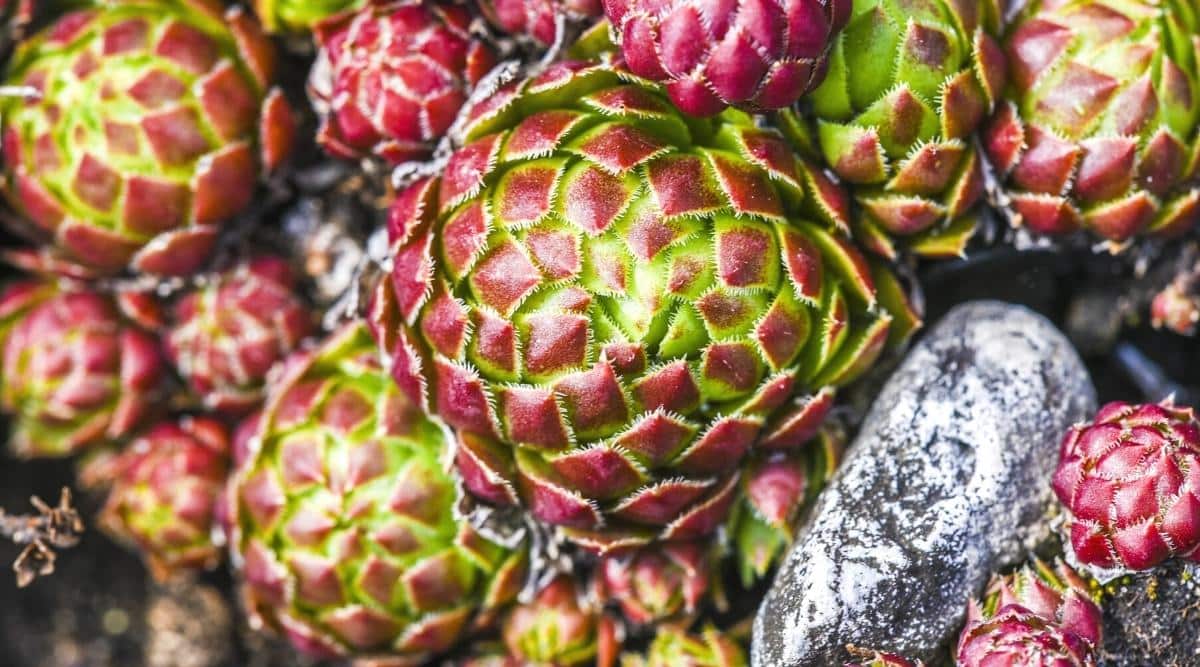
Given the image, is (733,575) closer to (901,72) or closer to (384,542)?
(384,542)

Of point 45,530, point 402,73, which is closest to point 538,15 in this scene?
point 402,73

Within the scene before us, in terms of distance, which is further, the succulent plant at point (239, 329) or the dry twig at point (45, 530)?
the succulent plant at point (239, 329)

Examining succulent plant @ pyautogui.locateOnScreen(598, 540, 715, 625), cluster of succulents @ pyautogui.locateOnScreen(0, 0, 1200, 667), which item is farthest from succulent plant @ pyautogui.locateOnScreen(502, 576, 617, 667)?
succulent plant @ pyautogui.locateOnScreen(598, 540, 715, 625)

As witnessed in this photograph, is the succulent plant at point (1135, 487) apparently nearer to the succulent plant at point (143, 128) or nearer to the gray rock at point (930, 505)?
the gray rock at point (930, 505)

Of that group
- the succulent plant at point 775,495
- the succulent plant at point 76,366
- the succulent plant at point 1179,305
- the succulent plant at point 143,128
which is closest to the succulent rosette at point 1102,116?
the succulent plant at point 1179,305

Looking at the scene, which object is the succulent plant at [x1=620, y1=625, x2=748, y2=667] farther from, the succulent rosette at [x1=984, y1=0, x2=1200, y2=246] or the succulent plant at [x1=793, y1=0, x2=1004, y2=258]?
the succulent rosette at [x1=984, y1=0, x2=1200, y2=246]

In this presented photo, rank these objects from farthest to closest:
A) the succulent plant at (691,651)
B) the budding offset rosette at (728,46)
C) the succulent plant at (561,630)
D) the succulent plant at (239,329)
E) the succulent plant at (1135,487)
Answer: the succulent plant at (239,329) < the succulent plant at (561,630) < the succulent plant at (691,651) < the succulent plant at (1135,487) < the budding offset rosette at (728,46)
